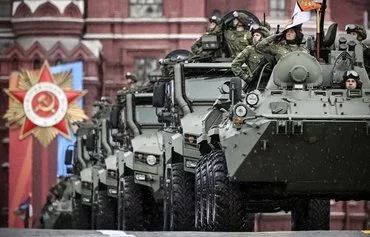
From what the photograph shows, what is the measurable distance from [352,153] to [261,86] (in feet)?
5.64

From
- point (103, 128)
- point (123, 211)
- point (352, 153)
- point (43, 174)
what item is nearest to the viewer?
point (352, 153)

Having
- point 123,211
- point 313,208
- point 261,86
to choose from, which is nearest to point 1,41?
point 123,211

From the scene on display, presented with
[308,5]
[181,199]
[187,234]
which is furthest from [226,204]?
[181,199]

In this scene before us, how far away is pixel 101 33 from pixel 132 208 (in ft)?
117

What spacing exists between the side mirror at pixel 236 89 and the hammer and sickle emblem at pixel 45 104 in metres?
40.2

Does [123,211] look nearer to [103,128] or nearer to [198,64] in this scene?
[198,64]

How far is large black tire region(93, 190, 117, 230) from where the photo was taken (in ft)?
110

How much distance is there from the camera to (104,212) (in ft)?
112

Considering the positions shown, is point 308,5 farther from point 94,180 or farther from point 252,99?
point 94,180

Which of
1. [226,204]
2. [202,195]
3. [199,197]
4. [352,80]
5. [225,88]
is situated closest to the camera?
[226,204]

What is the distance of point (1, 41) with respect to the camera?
65125 mm

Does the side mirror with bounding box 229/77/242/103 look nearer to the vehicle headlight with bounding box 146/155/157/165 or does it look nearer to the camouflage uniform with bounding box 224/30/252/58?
the camouflage uniform with bounding box 224/30/252/58

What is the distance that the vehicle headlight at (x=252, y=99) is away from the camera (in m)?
20.6

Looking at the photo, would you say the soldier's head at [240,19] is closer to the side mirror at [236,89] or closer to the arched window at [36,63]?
the side mirror at [236,89]
